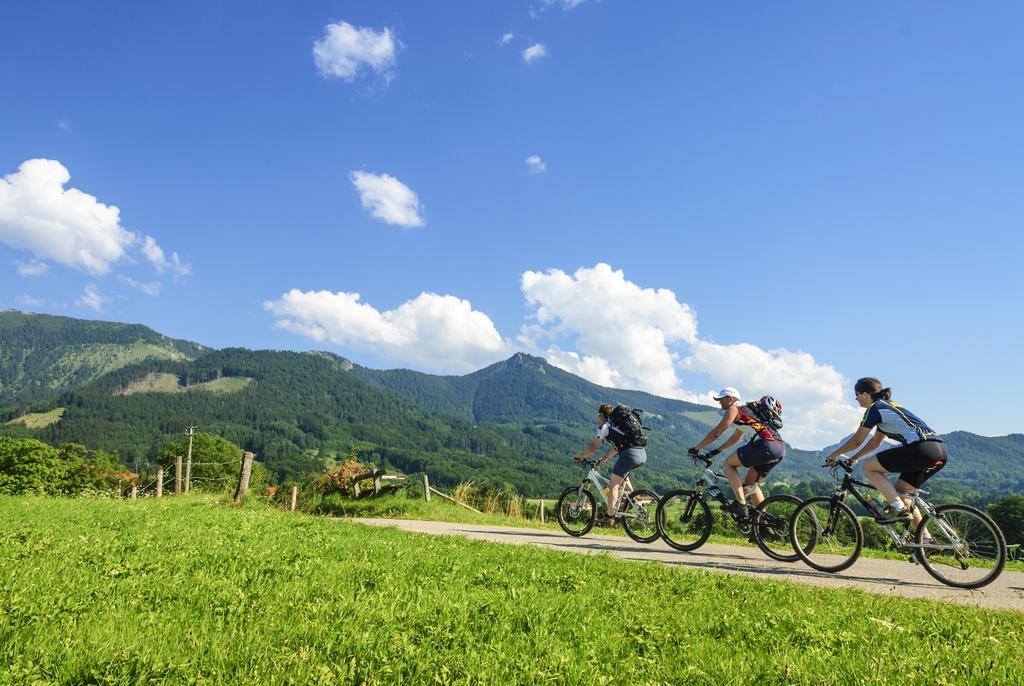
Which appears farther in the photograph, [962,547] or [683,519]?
[683,519]

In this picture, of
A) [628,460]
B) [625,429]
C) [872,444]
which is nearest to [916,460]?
[872,444]

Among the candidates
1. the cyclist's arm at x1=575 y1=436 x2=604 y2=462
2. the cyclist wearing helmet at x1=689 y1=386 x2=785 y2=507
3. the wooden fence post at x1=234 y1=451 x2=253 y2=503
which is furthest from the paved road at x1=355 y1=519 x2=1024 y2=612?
the wooden fence post at x1=234 y1=451 x2=253 y2=503

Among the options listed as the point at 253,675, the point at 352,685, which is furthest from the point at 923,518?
the point at 253,675

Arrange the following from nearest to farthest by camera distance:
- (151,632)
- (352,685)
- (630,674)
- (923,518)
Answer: (352,685) → (630,674) → (151,632) → (923,518)

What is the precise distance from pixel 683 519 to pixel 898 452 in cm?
392

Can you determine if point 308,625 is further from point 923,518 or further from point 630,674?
point 923,518

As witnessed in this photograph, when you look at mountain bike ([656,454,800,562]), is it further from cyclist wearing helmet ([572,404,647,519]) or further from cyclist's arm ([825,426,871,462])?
cyclist's arm ([825,426,871,462])

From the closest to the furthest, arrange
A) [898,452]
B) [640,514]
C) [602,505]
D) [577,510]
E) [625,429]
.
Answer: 1. [898,452]
2. [640,514]
3. [625,429]
4. [602,505]
5. [577,510]

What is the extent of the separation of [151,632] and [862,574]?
8.79 meters

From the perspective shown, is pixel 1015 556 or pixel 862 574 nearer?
pixel 862 574

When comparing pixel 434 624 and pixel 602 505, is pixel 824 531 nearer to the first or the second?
pixel 602 505

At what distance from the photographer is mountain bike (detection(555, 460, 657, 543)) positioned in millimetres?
11297

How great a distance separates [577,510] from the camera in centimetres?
1266

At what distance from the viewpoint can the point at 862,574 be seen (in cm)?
811
